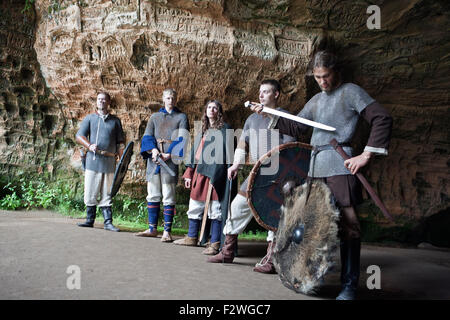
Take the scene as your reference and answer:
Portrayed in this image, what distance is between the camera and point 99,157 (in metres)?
5.03

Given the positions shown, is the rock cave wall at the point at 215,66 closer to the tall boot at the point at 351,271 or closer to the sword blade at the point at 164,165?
the sword blade at the point at 164,165

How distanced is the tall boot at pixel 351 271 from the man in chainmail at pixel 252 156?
0.79m

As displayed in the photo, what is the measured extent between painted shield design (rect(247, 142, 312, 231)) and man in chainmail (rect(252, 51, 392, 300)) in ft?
0.94

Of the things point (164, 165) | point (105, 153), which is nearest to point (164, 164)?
point (164, 165)

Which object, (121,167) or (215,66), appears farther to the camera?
(215,66)

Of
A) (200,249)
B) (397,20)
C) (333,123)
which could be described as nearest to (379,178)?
(397,20)

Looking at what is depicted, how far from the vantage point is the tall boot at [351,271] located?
8.80ft

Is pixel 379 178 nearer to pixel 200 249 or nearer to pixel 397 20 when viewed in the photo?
pixel 397 20

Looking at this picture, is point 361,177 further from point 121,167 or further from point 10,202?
point 10,202

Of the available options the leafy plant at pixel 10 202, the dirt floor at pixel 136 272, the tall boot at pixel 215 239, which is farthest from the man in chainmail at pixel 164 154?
the leafy plant at pixel 10 202

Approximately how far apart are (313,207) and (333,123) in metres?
0.67

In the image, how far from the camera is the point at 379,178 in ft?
24.4

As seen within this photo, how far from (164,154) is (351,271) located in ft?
8.99

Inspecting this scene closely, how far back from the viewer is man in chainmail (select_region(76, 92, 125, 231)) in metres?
4.98
